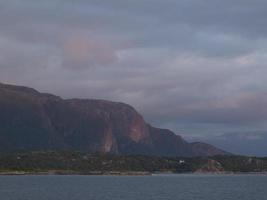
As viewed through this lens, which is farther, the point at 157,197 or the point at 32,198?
the point at 157,197

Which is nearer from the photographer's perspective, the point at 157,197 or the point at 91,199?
the point at 91,199

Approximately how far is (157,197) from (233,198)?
18839 millimetres

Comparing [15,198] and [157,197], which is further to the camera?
[157,197]

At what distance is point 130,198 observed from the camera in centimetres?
15325

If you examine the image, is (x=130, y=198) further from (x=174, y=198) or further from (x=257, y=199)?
(x=257, y=199)

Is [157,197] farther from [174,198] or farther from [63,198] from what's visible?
[63,198]

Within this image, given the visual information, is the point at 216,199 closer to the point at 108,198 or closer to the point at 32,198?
the point at 108,198

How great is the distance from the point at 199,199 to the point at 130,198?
16.5 m

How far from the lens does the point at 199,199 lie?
15162 centimetres

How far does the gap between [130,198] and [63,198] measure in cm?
1650

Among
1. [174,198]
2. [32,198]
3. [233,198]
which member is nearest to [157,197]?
[174,198]

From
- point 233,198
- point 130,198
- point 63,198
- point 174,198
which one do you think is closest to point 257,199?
point 233,198

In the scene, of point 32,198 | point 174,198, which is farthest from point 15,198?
point 174,198

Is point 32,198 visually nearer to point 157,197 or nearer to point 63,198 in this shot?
point 63,198
